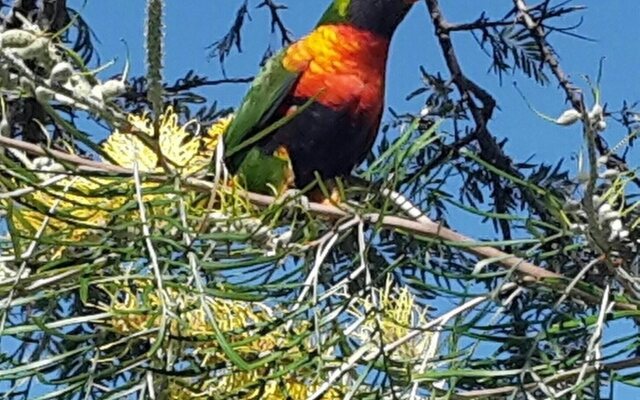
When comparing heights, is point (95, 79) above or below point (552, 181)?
below

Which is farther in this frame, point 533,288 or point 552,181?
point 552,181

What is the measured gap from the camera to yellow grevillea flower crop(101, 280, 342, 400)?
0.72 meters

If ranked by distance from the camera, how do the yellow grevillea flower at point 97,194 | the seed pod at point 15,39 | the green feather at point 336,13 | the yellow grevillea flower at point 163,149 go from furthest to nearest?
the green feather at point 336,13 < the yellow grevillea flower at point 163,149 < the yellow grevillea flower at point 97,194 < the seed pod at point 15,39

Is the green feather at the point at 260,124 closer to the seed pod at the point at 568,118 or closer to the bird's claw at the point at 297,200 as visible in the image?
the bird's claw at the point at 297,200

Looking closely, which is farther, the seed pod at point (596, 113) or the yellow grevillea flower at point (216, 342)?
the yellow grevillea flower at point (216, 342)

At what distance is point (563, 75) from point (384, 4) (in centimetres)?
24

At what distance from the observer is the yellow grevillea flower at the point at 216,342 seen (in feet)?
2.37

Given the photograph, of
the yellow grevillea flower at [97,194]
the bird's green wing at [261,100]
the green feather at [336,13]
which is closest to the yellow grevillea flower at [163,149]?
the yellow grevillea flower at [97,194]

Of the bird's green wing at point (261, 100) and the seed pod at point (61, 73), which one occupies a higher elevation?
the bird's green wing at point (261, 100)

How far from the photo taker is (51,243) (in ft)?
2.17

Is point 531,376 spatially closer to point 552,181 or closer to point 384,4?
point 552,181

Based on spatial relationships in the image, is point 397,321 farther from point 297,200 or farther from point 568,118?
point 568,118

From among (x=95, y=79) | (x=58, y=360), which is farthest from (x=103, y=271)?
(x=95, y=79)

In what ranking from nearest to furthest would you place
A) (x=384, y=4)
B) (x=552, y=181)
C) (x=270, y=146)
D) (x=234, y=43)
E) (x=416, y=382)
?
(x=416, y=382) → (x=270, y=146) → (x=552, y=181) → (x=384, y=4) → (x=234, y=43)
